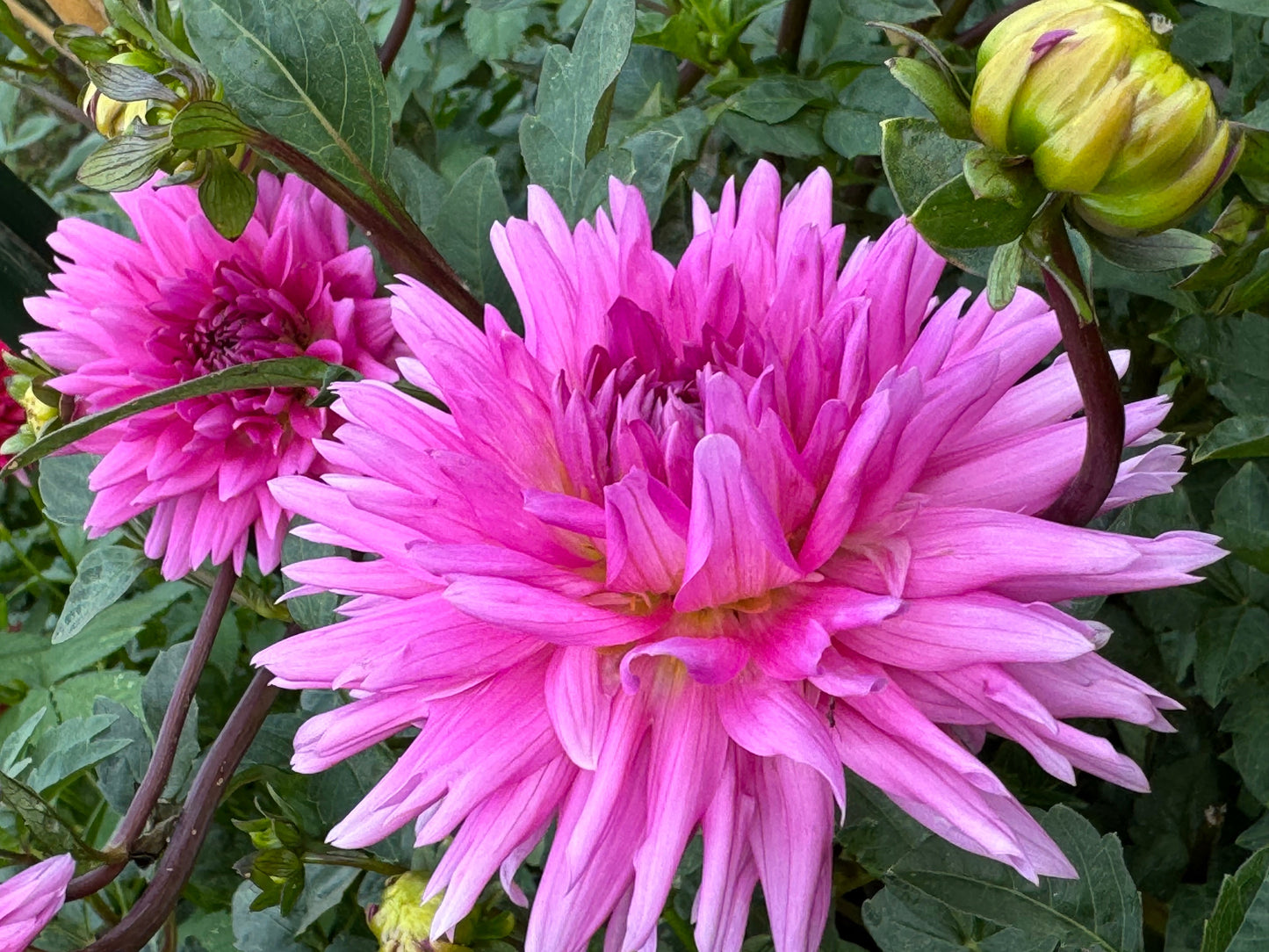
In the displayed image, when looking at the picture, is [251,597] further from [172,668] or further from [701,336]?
[701,336]

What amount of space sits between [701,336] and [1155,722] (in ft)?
0.90

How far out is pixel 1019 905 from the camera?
Answer: 0.65m

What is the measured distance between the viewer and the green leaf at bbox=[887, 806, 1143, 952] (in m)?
0.64

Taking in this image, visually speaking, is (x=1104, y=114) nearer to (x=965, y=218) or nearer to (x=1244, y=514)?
(x=965, y=218)

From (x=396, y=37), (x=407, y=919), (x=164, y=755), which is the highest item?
(x=396, y=37)

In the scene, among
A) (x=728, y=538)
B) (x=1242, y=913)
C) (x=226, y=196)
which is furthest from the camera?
(x=226, y=196)

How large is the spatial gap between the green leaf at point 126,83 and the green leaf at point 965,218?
1.46 ft

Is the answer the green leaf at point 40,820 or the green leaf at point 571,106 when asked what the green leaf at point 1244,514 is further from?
the green leaf at point 40,820

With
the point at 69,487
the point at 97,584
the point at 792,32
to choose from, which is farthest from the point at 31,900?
the point at 792,32

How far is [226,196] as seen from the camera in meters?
0.68

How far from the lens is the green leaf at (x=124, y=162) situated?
1.96ft

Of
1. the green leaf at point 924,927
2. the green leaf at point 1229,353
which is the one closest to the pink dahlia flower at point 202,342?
the green leaf at point 924,927

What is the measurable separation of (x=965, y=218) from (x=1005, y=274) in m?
0.03

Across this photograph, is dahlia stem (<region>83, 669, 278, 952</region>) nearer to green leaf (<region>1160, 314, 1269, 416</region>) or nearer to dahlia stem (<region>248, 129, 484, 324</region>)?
dahlia stem (<region>248, 129, 484, 324</region>)
